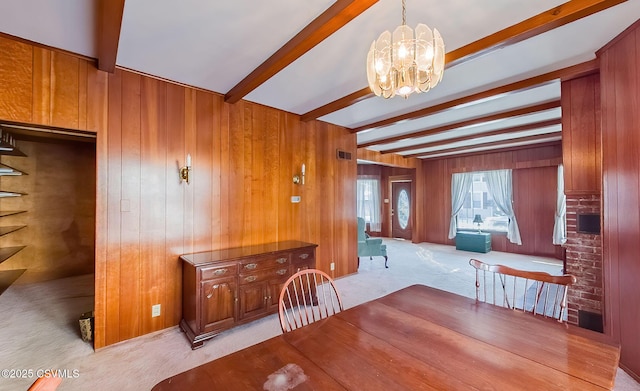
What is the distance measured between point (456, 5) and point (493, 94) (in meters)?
1.64

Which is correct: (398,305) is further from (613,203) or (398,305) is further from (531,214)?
(531,214)

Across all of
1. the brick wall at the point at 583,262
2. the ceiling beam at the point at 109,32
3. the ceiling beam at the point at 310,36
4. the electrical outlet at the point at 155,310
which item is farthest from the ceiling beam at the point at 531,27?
the electrical outlet at the point at 155,310

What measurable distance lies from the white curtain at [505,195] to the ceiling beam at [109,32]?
25.8 ft

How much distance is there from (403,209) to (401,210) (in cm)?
8

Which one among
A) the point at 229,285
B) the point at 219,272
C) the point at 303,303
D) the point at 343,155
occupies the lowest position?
the point at 303,303

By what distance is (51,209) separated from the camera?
4.70m

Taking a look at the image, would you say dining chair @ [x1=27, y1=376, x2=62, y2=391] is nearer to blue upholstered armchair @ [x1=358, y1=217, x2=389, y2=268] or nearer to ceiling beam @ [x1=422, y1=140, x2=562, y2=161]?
blue upholstered armchair @ [x1=358, y1=217, x2=389, y2=268]

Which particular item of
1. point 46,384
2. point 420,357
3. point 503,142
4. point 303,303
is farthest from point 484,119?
point 46,384

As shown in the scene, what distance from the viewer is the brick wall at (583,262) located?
257 cm

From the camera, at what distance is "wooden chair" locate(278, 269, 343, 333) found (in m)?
1.50

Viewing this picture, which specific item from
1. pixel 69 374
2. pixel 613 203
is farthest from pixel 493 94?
pixel 69 374

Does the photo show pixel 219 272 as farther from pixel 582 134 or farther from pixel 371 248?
pixel 582 134

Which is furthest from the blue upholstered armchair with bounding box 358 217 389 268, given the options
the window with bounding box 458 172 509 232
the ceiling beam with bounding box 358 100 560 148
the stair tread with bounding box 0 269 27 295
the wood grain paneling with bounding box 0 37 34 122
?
the stair tread with bounding box 0 269 27 295

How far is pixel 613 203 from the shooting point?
2.20m
